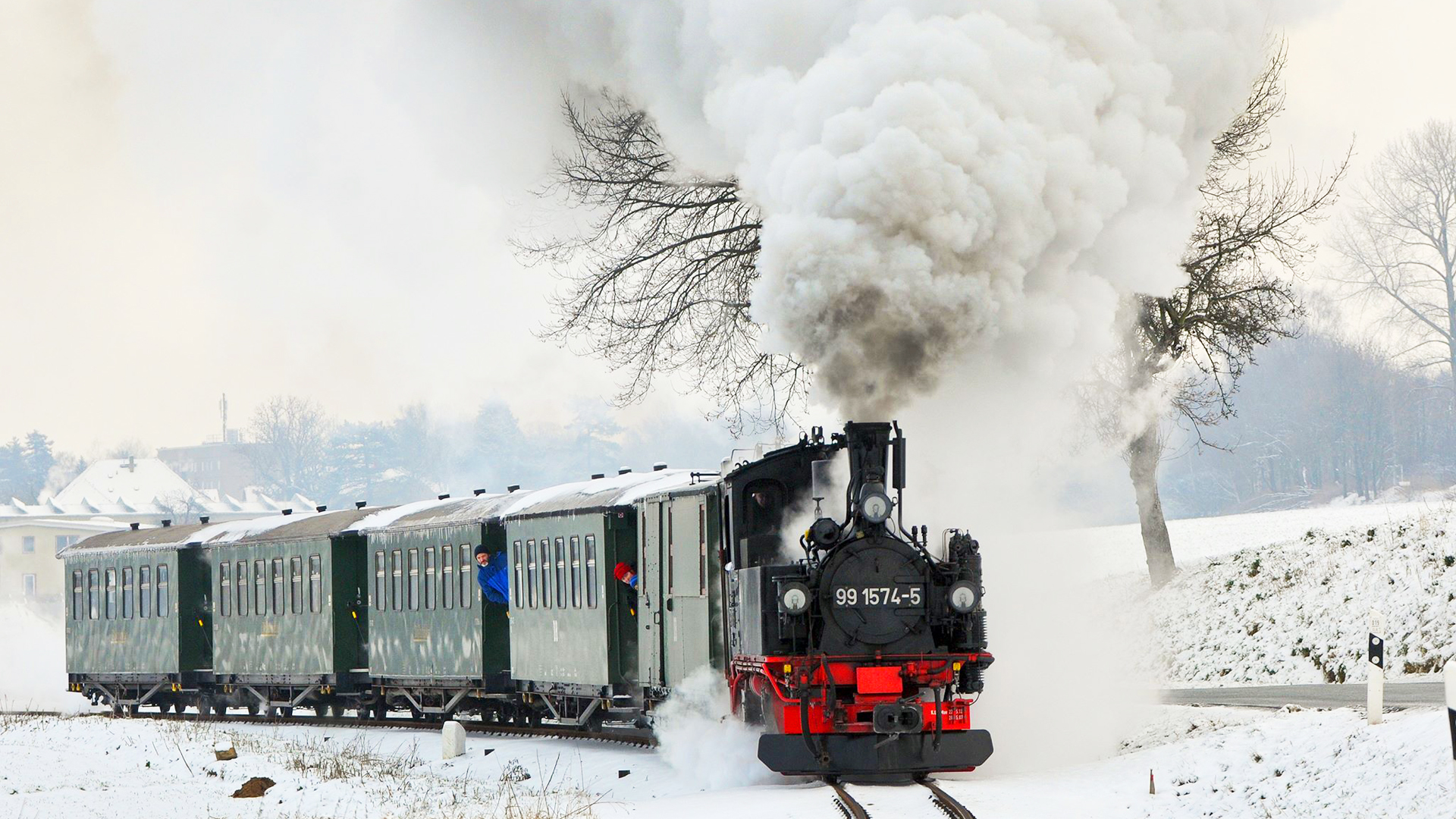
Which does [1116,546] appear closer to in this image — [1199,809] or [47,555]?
[1199,809]

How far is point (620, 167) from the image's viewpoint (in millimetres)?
19703

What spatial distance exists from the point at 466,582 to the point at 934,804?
35.8 ft

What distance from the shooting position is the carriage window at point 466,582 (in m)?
19.0

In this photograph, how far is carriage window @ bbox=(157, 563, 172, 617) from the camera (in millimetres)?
24453

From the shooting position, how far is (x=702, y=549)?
12.7m

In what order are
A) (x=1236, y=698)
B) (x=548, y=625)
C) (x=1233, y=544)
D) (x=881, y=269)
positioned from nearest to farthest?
(x=881, y=269) < (x=1236, y=698) < (x=548, y=625) < (x=1233, y=544)

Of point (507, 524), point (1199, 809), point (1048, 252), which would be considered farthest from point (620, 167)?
point (1199, 809)

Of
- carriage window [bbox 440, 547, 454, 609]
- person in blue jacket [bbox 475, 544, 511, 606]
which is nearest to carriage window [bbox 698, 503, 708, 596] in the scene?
person in blue jacket [bbox 475, 544, 511, 606]

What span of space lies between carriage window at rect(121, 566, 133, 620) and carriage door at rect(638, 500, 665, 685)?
13.8 metres

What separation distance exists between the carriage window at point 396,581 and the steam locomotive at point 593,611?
0.04m

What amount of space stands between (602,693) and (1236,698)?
20.5ft

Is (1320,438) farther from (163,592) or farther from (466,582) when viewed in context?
(466,582)

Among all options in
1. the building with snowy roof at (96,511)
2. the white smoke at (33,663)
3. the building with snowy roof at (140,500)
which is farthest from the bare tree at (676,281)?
the building with snowy roof at (140,500)

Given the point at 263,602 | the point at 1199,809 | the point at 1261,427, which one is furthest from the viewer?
the point at 1261,427
